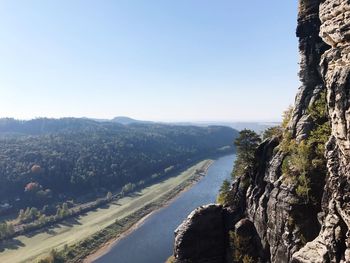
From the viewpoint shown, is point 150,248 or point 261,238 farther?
point 150,248

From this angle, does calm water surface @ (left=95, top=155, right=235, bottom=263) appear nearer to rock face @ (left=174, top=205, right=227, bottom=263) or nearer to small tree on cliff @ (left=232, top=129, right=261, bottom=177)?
rock face @ (left=174, top=205, right=227, bottom=263)

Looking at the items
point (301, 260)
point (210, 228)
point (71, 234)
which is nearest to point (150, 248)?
point (71, 234)

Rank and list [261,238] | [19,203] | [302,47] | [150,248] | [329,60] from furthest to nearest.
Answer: [19,203] → [150,248] → [302,47] → [261,238] → [329,60]

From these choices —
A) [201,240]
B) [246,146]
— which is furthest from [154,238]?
[246,146]

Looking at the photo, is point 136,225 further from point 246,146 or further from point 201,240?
point 201,240

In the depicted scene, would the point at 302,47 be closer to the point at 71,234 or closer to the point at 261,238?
the point at 261,238

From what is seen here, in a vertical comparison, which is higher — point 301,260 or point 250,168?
point 250,168

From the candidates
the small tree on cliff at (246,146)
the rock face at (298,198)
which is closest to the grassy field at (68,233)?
the rock face at (298,198)
